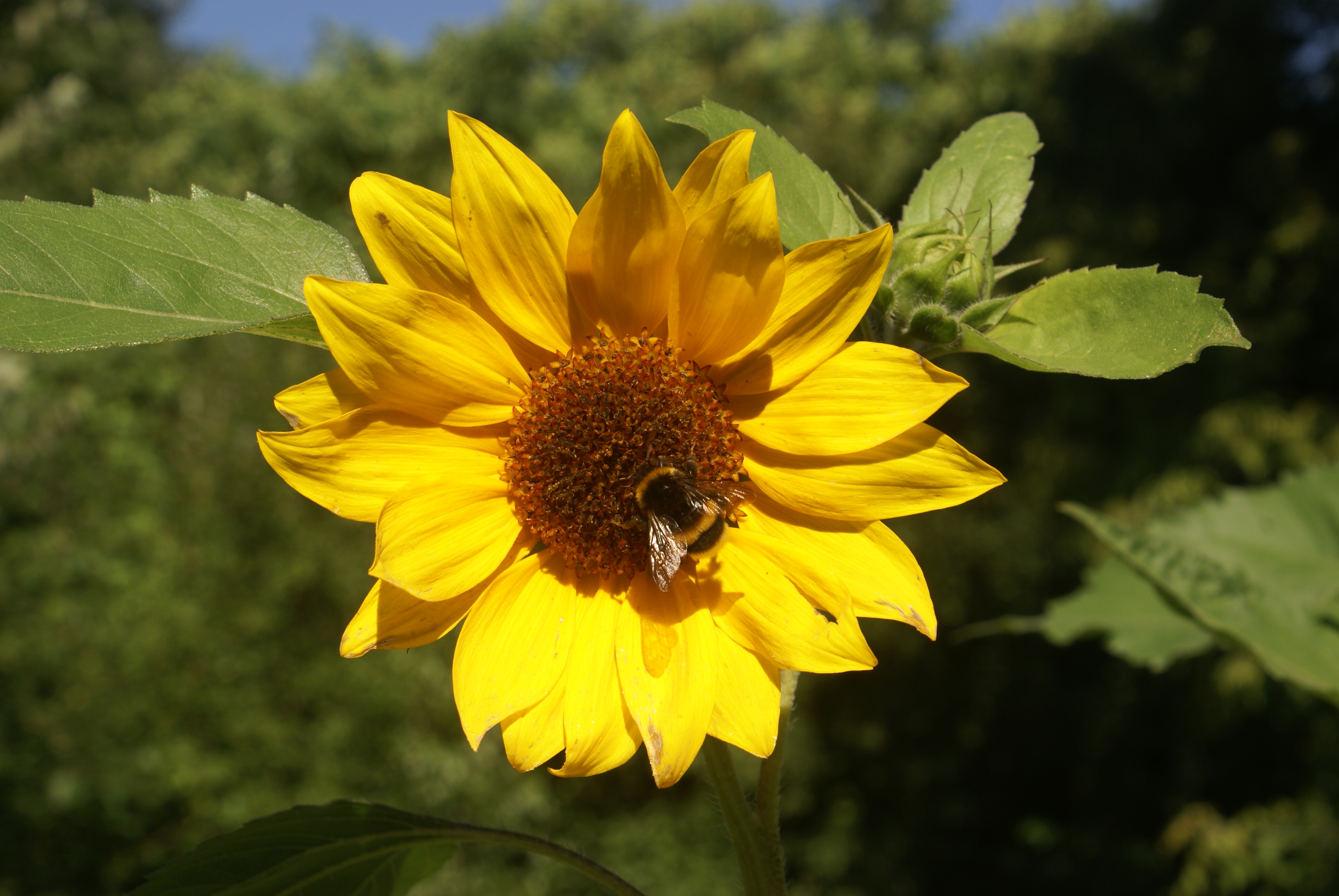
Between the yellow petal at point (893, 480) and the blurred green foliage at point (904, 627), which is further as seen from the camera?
the blurred green foliage at point (904, 627)

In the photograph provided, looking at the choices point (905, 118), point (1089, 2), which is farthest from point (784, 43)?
point (1089, 2)

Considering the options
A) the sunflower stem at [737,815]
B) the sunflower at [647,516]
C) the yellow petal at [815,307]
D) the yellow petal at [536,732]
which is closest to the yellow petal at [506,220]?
the sunflower at [647,516]

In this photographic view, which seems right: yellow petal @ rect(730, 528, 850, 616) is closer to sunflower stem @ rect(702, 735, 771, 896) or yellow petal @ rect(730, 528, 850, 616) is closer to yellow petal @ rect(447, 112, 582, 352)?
sunflower stem @ rect(702, 735, 771, 896)

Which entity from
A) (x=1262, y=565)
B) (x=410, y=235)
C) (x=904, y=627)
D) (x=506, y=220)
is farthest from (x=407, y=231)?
(x=904, y=627)

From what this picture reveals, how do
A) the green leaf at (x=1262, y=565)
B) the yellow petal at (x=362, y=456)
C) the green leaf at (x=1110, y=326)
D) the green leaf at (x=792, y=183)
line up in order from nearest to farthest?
1. the green leaf at (x=1110, y=326)
2. the yellow petal at (x=362, y=456)
3. the green leaf at (x=792, y=183)
4. the green leaf at (x=1262, y=565)

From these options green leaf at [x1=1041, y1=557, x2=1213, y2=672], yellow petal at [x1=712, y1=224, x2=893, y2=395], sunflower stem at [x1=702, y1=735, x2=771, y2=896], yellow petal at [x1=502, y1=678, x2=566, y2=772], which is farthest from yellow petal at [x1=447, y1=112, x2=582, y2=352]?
green leaf at [x1=1041, y1=557, x2=1213, y2=672]

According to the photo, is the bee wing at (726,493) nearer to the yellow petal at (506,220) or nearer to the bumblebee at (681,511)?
the bumblebee at (681,511)

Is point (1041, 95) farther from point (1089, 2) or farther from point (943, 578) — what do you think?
point (943, 578)
